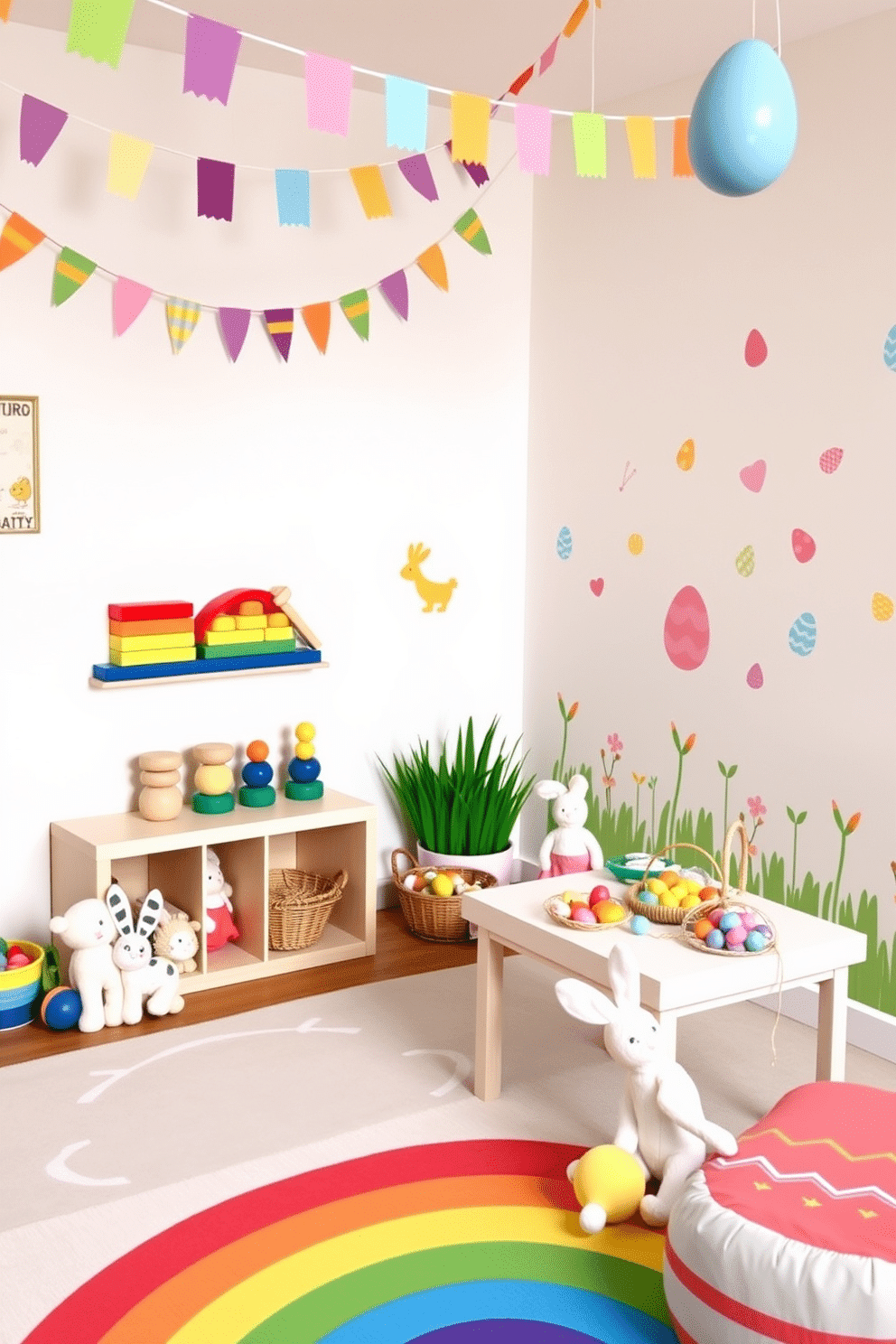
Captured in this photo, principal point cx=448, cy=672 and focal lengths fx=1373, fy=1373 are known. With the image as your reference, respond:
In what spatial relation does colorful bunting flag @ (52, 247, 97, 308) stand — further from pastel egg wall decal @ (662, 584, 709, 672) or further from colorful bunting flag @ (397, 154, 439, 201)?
pastel egg wall decal @ (662, 584, 709, 672)

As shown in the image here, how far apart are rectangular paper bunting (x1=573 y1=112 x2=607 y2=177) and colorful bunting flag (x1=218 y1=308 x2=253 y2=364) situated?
144 centimetres

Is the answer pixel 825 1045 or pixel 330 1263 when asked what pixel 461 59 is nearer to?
pixel 825 1045

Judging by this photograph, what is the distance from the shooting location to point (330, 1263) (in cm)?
233

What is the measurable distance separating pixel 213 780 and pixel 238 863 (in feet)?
0.81

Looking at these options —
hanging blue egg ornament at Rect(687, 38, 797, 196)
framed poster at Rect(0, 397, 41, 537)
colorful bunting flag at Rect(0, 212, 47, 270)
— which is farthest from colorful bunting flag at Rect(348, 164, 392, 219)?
hanging blue egg ornament at Rect(687, 38, 797, 196)

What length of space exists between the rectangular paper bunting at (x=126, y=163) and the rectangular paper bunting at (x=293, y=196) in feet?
0.85

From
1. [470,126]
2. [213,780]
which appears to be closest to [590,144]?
[470,126]

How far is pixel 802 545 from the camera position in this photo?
340 centimetres

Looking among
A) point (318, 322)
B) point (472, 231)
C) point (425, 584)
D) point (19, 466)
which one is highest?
point (472, 231)

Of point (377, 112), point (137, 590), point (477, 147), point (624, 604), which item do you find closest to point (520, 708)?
point (624, 604)

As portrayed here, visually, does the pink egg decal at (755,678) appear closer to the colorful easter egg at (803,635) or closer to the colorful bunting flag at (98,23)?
the colorful easter egg at (803,635)

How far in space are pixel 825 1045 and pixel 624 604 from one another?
1566 mm

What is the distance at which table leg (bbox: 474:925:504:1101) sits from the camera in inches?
115

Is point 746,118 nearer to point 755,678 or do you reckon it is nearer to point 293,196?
point 293,196
